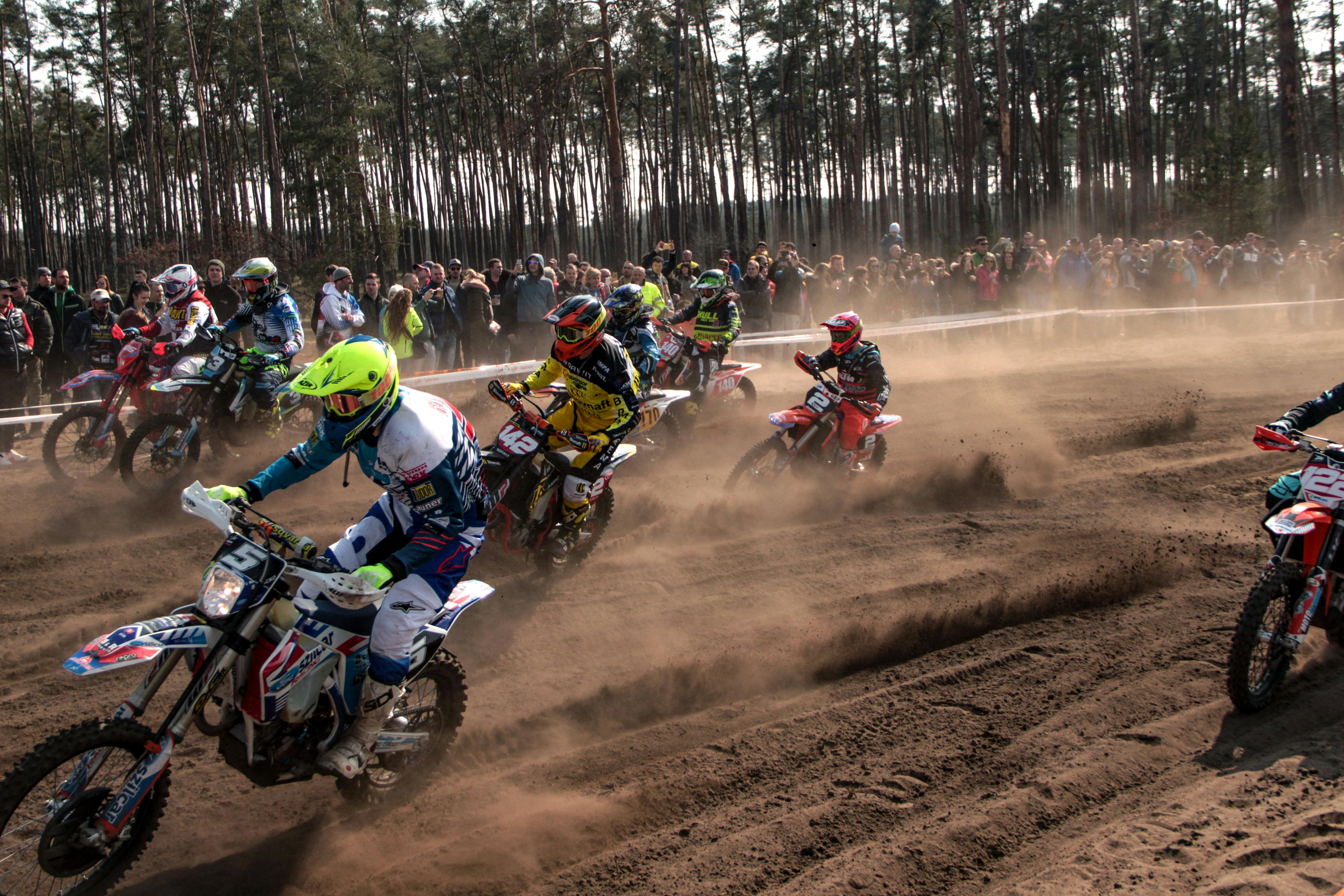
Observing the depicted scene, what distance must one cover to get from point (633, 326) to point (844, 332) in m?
2.19

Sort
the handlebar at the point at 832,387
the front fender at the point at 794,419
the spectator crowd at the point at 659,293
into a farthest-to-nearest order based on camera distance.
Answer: the spectator crowd at the point at 659,293, the handlebar at the point at 832,387, the front fender at the point at 794,419

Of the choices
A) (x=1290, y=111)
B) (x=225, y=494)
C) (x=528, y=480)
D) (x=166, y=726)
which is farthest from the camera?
(x=1290, y=111)

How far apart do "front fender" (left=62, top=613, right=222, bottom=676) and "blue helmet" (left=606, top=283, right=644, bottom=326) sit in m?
6.37

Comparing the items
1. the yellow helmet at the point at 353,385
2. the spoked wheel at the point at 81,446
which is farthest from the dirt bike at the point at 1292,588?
the spoked wheel at the point at 81,446

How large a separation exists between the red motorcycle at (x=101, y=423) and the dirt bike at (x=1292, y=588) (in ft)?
29.5

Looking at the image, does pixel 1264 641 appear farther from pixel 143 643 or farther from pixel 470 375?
pixel 470 375

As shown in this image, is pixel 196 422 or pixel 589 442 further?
pixel 196 422

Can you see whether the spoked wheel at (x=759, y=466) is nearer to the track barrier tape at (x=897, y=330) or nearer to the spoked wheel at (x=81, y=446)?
the track barrier tape at (x=897, y=330)

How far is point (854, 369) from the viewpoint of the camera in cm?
919

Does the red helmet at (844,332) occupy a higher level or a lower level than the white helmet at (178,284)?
lower

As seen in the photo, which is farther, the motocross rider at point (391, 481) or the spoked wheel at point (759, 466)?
the spoked wheel at point (759, 466)

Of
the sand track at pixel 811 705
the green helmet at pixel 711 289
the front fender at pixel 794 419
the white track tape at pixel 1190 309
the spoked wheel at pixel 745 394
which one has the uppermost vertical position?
the green helmet at pixel 711 289

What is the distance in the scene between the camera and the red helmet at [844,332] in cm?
909

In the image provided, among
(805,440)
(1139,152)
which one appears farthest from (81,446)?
(1139,152)
